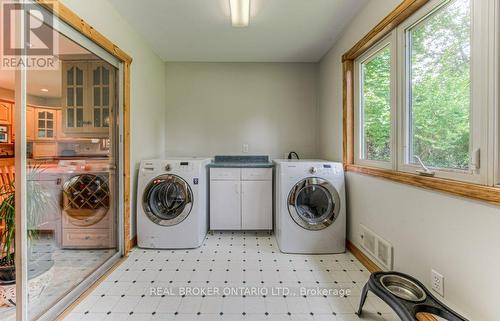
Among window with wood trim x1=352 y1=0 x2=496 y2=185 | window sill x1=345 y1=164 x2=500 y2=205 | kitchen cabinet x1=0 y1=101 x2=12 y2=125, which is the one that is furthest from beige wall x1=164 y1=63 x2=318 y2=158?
kitchen cabinet x1=0 y1=101 x2=12 y2=125

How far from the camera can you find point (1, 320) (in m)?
1.44

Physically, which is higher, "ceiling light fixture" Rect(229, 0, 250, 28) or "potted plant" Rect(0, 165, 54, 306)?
"ceiling light fixture" Rect(229, 0, 250, 28)

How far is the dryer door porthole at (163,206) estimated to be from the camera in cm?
248

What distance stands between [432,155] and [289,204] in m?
1.29

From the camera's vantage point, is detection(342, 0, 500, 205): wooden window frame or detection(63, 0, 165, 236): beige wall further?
detection(63, 0, 165, 236): beige wall

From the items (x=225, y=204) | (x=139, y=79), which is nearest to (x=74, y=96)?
(x=139, y=79)

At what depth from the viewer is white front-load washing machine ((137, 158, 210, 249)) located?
2480mm

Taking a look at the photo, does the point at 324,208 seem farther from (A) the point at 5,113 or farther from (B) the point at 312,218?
(A) the point at 5,113

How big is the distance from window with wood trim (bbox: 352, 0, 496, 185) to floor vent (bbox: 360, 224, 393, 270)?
0.60 meters

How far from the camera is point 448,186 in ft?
4.13

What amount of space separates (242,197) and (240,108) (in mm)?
1321

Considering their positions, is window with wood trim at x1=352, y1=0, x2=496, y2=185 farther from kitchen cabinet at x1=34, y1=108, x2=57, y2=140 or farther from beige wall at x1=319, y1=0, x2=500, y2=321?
kitchen cabinet at x1=34, y1=108, x2=57, y2=140

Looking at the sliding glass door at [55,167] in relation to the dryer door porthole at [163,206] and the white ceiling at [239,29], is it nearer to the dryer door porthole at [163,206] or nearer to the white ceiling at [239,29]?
the dryer door porthole at [163,206]

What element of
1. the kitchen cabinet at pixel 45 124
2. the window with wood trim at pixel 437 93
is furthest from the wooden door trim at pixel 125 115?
the window with wood trim at pixel 437 93
